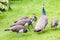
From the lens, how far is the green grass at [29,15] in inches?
314

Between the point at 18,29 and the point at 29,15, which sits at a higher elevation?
the point at 18,29

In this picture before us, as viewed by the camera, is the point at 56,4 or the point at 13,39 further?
the point at 56,4

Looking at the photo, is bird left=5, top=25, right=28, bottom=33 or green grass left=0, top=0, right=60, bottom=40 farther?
green grass left=0, top=0, right=60, bottom=40

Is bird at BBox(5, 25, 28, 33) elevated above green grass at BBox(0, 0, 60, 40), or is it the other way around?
bird at BBox(5, 25, 28, 33)

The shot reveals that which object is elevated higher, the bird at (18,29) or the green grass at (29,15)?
the bird at (18,29)

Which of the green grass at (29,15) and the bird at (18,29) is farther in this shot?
the green grass at (29,15)

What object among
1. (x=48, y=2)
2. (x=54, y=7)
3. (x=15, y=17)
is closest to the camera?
(x=15, y=17)

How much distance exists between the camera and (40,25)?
7961 mm

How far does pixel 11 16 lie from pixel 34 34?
2756 millimetres

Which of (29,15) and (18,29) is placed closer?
(18,29)

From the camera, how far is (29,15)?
10.6 meters

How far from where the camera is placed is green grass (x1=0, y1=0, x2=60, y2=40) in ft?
26.2

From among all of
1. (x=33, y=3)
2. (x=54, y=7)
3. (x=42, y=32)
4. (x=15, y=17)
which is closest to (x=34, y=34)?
(x=42, y=32)

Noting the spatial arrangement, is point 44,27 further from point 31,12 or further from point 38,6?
point 38,6
